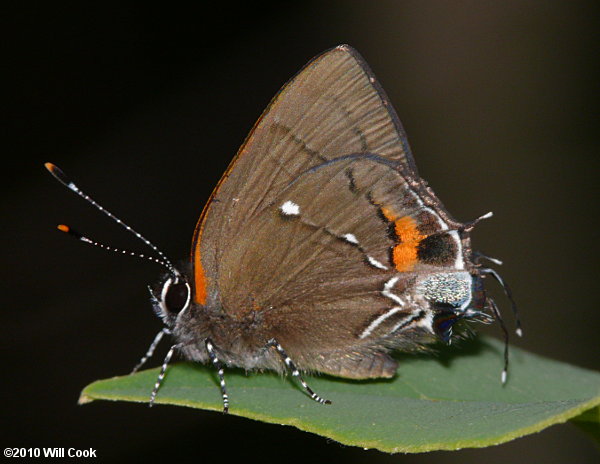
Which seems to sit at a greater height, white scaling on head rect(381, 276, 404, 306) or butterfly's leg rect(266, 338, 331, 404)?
white scaling on head rect(381, 276, 404, 306)

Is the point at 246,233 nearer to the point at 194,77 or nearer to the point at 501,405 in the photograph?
the point at 501,405

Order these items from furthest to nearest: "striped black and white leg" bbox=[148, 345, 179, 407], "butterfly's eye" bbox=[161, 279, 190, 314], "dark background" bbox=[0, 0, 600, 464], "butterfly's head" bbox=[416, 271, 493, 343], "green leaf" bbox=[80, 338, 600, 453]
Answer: "dark background" bbox=[0, 0, 600, 464] < "butterfly's eye" bbox=[161, 279, 190, 314] < "butterfly's head" bbox=[416, 271, 493, 343] < "striped black and white leg" bbox=[148, 345, 179, 407] < "green leaf" bbox=[80, 338, 600, 453]

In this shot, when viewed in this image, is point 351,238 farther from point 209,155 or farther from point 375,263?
point 209,155

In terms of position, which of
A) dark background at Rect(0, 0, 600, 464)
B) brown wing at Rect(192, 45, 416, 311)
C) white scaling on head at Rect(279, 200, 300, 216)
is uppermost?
brown wing at Rect(192, 45, 416, 311)

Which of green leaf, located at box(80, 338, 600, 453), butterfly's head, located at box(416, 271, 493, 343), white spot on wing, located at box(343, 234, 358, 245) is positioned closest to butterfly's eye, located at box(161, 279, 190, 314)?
green leaf, located at box(80, 338, 600, 453)

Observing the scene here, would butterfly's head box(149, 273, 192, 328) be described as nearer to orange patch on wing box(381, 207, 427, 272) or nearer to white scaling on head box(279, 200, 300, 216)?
white scaling on head box(279, 200, 300, 216)

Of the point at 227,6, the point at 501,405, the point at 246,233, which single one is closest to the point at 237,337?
the point at 246,233
